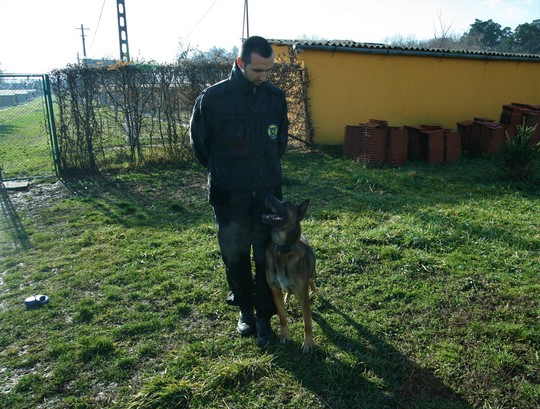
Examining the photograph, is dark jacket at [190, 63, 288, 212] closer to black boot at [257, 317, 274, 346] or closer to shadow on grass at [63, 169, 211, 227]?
black boot at [257, 317, 274, 346]

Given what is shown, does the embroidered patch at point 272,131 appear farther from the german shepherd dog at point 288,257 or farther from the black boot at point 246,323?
the black boot at point 246,323

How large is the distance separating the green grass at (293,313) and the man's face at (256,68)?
2.06 meters

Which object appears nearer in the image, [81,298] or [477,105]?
[81,298]

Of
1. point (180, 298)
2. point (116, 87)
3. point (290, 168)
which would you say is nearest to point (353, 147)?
point (290, 168)

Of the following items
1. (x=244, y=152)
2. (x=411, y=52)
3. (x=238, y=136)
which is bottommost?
(x=244, y=152)

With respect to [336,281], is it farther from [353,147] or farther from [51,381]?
[353,147]

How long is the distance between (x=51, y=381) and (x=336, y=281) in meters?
2.68

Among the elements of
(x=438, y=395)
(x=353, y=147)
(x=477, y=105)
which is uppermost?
(x=477, y=105)

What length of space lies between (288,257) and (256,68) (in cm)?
139

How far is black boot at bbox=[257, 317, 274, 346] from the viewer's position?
11.4 feet

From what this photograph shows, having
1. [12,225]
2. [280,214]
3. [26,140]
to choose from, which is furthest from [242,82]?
[26,140]

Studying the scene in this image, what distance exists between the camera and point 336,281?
4.47 meters

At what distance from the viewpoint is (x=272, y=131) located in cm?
332

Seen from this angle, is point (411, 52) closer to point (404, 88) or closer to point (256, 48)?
point (404, 88)
